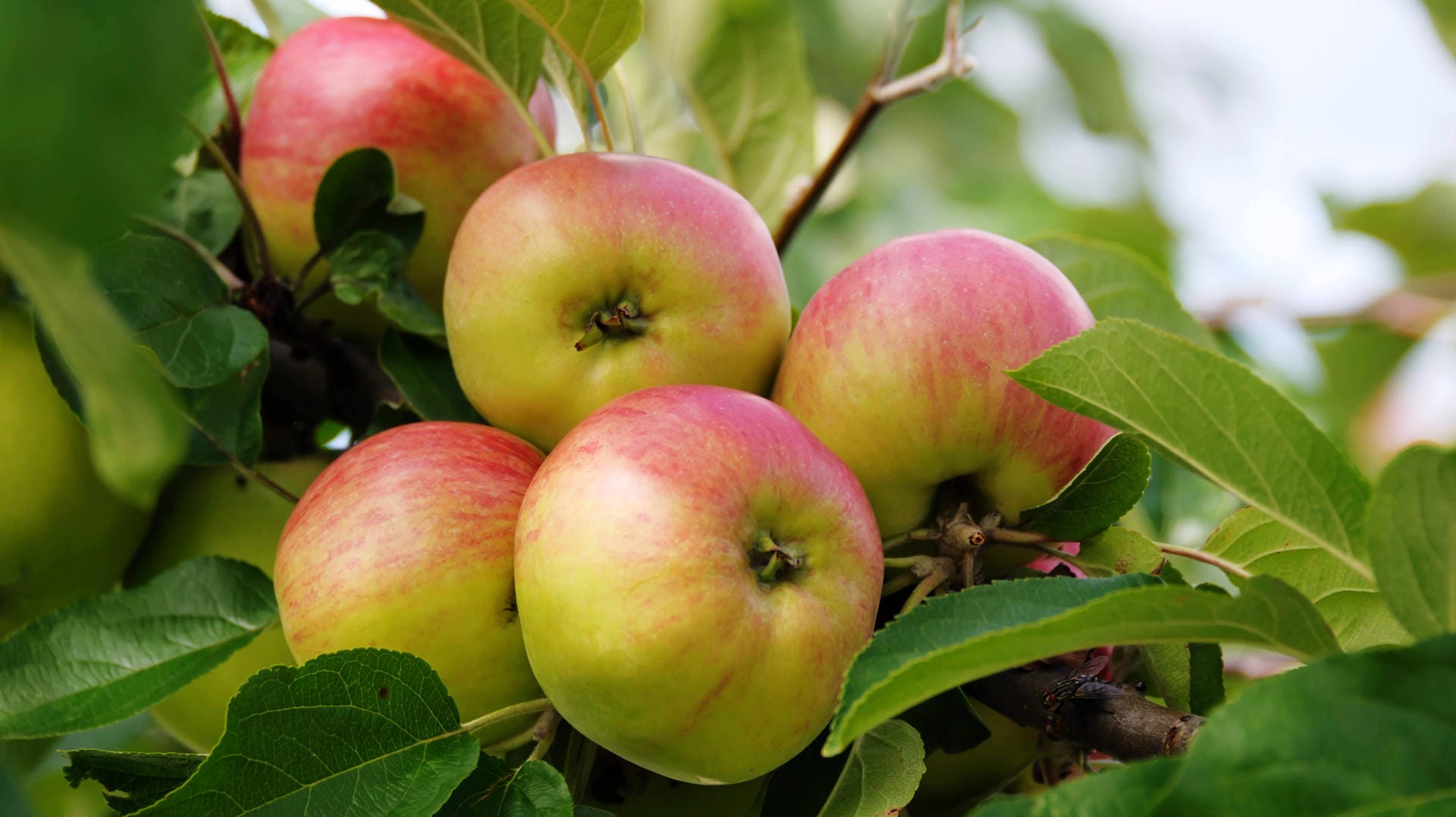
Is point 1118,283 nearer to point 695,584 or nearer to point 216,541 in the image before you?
point 695,584

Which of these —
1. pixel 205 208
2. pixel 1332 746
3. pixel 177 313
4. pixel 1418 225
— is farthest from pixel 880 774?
pixel 1418 225

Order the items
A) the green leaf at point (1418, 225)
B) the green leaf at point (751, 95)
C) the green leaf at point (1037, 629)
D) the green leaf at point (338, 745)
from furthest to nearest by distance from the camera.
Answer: the green leaf at point (1418, 225) → the green leaf at point (751, 95) → the green leaf at point (338, 745) → the green leaf at point (1037, 629)

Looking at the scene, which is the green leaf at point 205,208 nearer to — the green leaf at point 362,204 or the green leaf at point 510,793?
the green leaf at point 362,204

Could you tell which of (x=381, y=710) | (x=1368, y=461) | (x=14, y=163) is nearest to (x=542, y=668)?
(x=381, y=710)

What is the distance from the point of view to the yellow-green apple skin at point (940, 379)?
0.60 metres

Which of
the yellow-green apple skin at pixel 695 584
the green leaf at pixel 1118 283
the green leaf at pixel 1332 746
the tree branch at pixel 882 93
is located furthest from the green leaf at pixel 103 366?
the green leaf at pixel 1118 283

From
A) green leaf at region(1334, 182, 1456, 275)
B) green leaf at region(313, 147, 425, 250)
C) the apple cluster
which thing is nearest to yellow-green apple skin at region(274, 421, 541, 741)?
the apple cluster

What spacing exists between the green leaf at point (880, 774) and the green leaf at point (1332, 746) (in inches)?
5.5

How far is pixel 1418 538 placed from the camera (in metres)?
Answer: 0.44

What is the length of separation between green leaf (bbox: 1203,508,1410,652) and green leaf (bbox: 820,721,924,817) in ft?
0.73

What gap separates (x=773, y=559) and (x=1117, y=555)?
8.7 inches

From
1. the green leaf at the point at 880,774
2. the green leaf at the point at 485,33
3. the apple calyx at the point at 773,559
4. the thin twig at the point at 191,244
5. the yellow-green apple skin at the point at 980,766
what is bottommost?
the yellow-green apple skin at the point at 980,766

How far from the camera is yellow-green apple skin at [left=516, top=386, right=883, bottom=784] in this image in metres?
0.49

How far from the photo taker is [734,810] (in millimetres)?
667
